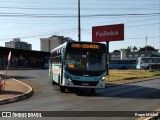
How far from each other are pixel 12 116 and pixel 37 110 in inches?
66.3

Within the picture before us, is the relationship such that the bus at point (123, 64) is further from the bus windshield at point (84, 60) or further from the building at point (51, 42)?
the bus windshield at point (84, 60)

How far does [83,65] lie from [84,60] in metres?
0.30

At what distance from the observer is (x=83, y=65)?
21.4 m

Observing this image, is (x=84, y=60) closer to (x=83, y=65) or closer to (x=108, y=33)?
(x=83, y=65)

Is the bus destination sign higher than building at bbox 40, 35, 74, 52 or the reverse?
the reverse

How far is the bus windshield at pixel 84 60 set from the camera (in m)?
21.4

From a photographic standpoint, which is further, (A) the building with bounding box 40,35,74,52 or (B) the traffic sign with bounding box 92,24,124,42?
(A) the building with bounding box 40,35,74,52

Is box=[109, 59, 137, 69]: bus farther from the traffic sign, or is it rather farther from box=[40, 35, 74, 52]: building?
the traffic sign

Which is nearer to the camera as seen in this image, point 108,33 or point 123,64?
point 108,33

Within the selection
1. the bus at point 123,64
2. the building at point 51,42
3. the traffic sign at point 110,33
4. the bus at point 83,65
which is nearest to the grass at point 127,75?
the traffic sign at point 110,33

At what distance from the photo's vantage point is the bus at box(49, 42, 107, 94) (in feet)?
69.9

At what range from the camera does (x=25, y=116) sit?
41.3ft

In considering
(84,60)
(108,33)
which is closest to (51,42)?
(108,33)

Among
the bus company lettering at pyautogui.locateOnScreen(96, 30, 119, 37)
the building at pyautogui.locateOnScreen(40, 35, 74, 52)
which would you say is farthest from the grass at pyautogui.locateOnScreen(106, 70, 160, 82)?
the building at pyautogui.locateOnScreen(40, 35, 74, 52)
